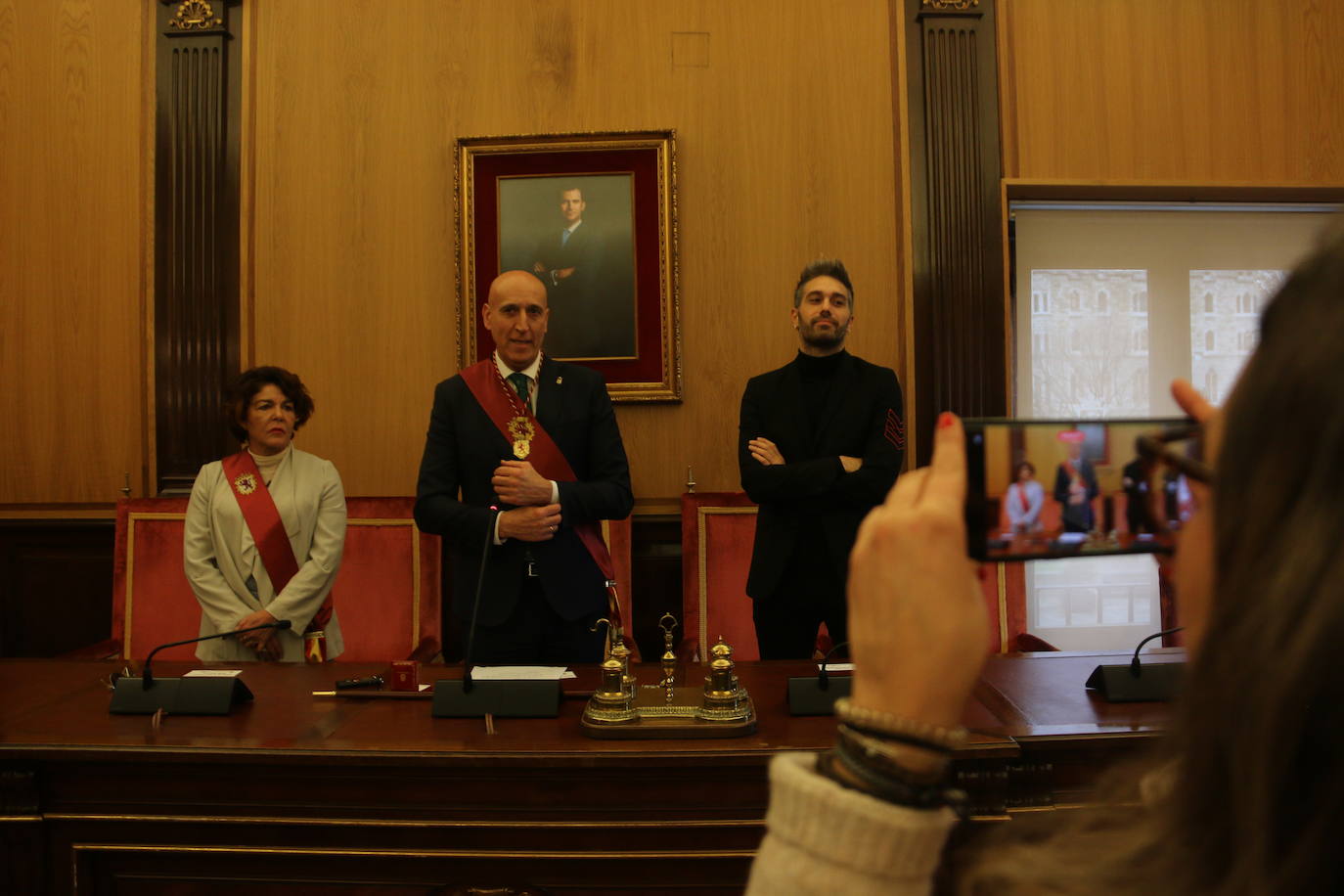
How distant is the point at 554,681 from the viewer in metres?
1.98

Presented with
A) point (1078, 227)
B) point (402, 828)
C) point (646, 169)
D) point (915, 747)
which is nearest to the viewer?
point (915, 747)

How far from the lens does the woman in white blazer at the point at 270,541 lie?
2941mm

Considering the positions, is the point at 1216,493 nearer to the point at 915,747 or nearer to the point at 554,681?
the point at 915,747

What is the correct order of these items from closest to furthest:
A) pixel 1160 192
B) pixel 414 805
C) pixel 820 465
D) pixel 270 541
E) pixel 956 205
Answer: pixel 414 805, pixel 820 465, pixel 270 541, pixel 956 205, pixel 1160 192

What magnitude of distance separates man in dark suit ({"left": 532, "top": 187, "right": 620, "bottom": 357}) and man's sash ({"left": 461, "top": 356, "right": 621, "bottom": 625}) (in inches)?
41.5

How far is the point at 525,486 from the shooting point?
8.50 feet

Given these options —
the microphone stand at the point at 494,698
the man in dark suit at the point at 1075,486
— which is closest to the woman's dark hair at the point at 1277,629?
the man in dark suit at the point at 1075,486

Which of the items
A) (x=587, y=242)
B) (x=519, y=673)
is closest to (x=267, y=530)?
(x=519, y=673)

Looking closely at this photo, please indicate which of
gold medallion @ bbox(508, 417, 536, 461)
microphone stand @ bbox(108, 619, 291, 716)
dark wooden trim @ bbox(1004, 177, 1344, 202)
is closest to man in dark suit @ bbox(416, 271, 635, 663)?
gold medallion @ bbox(508, 417, 536, 461)

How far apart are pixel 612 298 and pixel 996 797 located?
2685 mm

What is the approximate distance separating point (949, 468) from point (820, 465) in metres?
2.17

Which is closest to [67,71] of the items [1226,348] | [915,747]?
[915,747]

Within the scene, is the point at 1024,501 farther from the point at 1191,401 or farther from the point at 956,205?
the point at 956,205

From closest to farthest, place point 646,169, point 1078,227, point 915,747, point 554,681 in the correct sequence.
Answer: point 915,747 → point 554,681 → point 646,169 → point 1078,227
